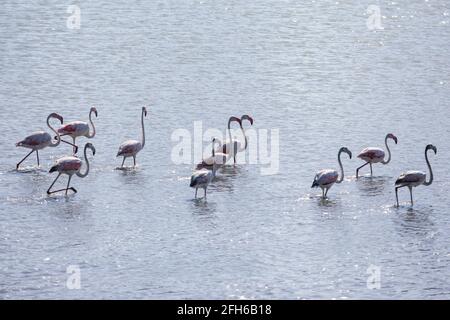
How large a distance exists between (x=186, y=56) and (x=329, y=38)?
4.38m

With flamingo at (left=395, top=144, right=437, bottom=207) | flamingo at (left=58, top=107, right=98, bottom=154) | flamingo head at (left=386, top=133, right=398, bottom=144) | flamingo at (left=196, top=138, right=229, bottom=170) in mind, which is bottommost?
flamingo at (left=395, top=144, right=437, bottom=207)

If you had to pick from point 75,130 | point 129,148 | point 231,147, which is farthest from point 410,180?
point 75,130

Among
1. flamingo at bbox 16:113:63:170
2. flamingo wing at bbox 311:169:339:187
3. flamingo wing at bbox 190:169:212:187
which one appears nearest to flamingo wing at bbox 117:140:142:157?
flamingo at bbox 16:113:63:170

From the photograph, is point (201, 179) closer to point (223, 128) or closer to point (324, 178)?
point (324, 178)

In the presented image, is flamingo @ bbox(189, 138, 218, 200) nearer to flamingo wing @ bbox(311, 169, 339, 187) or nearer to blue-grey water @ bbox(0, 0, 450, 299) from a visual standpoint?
blue-grey water @ bbox(0, 0, 450, 299)

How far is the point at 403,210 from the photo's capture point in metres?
20.7

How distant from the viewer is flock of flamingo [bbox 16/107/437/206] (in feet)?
69.0

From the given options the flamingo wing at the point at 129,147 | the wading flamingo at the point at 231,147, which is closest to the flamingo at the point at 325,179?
the wading flamingo at the point at 231,147

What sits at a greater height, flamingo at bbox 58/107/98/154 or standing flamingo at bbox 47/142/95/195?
flamingo at bbox 58/107/98/154

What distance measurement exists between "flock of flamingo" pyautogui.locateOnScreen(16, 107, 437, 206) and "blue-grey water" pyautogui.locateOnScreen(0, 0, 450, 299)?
27 cm

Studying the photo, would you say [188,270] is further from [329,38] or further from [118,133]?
[329,38]

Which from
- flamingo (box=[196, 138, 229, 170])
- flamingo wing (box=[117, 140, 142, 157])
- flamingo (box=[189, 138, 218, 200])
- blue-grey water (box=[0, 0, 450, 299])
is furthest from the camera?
flamingo wing (box=[117, 140, 142, 157])
